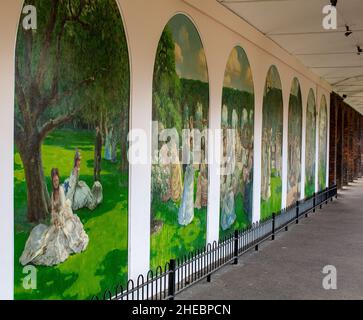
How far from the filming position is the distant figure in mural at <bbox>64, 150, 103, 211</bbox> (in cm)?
568

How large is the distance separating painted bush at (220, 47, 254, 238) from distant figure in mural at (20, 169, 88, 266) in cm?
491

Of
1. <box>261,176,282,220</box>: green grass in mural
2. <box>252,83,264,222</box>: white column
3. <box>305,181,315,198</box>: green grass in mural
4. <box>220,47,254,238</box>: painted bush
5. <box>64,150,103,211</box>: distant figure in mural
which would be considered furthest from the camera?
<box>305,181,315,198</box>: green grass in mural

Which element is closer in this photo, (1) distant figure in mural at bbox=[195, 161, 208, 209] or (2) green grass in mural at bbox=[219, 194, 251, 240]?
(1) distant figure in mural at bbox=[195, 161, 208, 209]

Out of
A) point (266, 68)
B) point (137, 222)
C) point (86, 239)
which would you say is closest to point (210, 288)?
point (137, 222)

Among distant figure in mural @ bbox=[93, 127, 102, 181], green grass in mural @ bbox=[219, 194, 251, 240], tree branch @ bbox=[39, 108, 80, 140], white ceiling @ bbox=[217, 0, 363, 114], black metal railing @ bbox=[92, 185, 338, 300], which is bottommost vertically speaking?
black metal railing @ bbox=[92, 185, 338, 300]

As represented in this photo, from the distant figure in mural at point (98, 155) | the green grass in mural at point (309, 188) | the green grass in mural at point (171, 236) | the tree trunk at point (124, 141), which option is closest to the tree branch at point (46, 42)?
the distant figure in mural at point (98, 155)

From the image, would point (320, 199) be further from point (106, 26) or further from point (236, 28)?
point (106, 26)

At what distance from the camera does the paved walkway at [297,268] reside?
7.91m

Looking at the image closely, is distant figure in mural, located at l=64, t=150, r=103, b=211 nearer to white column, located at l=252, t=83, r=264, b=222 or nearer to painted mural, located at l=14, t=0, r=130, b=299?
painted mural, located at l=14, t=0, r=130, b=299

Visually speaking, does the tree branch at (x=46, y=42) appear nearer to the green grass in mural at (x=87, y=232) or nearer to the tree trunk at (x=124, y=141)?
the green grass in mural at (x=87, y=232)

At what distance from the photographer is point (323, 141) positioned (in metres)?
22.5

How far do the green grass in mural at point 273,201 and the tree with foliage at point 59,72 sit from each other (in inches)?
301

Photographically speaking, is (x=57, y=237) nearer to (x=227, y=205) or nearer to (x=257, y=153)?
(x=227, y=205)

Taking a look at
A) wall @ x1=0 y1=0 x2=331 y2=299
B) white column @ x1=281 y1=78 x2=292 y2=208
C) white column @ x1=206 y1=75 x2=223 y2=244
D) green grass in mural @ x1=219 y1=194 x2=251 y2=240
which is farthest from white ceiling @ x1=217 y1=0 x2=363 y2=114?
green grass in mural @ x1=219 y1=194 x2=251 y2=240
